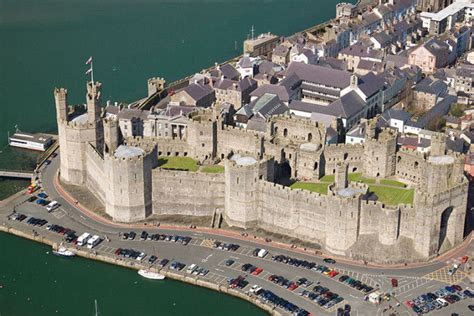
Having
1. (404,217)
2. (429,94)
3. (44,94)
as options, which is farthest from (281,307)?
(44,94)

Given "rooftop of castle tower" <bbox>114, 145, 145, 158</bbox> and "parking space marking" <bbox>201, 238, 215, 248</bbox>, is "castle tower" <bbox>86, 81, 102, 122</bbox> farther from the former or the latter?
"parking space marking" <bbox>201, 238, 215, 248</bbox>

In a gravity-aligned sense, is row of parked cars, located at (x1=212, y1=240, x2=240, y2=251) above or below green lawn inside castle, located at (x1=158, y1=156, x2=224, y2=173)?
below

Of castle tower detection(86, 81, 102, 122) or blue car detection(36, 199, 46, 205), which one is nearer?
blue car detection(36, 199, 46, 205)

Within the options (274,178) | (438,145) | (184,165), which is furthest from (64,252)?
(438,145)

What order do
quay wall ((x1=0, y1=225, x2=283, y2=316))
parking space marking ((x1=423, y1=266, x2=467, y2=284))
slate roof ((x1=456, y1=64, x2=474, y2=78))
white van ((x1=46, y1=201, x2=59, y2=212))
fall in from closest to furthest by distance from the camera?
quay wall ((x1=0, y1=225, x2=283, y2=316))
parking space marking ((x1=423, y1=266, x2=467, y2=284))
white van ((x1=46, y1=201, x2=59, y2=212))
slate roof ((x1=456, y1=64, x2=474, y2=78))

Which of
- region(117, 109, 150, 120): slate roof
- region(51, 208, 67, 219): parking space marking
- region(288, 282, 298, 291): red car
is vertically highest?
region(117, 109, 150, 120): slate roof

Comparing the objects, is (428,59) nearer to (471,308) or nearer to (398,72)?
(398,72)

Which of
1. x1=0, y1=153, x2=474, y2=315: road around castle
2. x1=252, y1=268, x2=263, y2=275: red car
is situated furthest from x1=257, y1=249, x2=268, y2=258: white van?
x1=252, y1=268, x2=263, y2=275: red car

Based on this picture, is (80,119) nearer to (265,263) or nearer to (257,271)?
(265,263)
